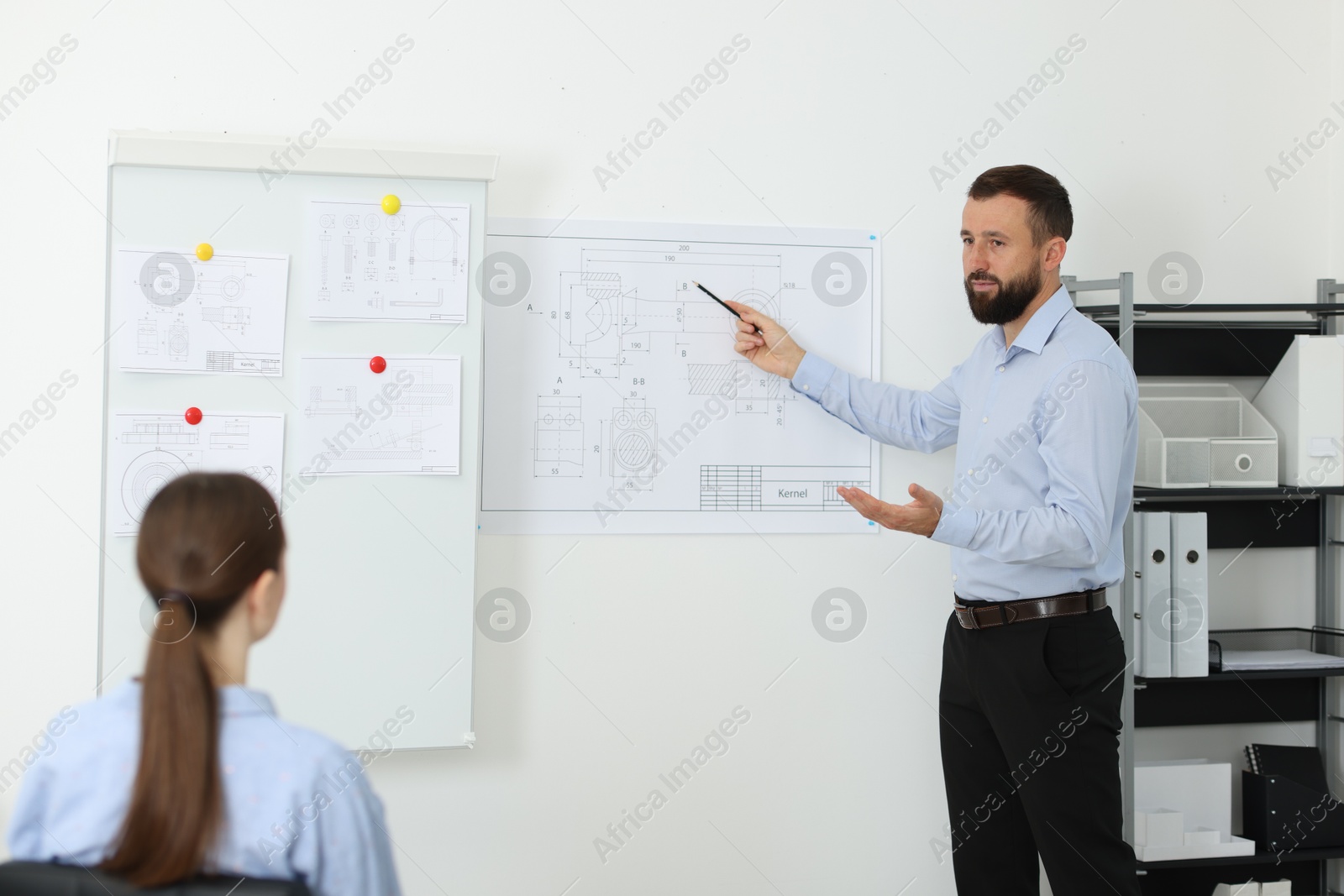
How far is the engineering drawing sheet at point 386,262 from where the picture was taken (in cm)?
213

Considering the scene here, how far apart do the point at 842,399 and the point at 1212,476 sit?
0.99 m

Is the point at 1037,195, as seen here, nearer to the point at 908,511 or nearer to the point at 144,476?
the point at 908,511

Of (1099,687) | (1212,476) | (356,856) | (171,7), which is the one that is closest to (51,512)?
(171,7)

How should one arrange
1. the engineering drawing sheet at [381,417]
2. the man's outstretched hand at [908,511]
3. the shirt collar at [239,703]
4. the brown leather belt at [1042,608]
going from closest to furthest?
the shirt collar at [239,703]
the man's outstretched hand at [908,511]
the brown leather belt at [1042,608]
the engineering drawing sheet at [381,417]

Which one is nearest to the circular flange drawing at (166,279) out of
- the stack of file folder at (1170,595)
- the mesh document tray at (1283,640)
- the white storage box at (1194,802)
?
the stack of file folder at (1170,595)

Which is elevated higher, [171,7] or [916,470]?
[171,7]

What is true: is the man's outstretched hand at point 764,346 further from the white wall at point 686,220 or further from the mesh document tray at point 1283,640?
the mesh document tray at point 1283,640

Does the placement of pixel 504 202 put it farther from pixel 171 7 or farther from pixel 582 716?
pixel 582 716

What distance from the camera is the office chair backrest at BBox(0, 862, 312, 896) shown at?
3.00ft

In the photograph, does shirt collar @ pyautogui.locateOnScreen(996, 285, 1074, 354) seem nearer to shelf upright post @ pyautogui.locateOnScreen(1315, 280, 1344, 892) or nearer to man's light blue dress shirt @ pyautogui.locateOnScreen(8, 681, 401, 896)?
shelf upright post @ pyautogui.locateOnScreen(1315, 280, 1344, 892)

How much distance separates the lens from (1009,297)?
208 cm

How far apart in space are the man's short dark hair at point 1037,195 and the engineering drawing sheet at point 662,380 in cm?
43

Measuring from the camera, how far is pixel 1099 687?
2.01m

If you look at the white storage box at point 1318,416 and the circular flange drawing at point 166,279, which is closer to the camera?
the circular flange drawing at point 166,279
